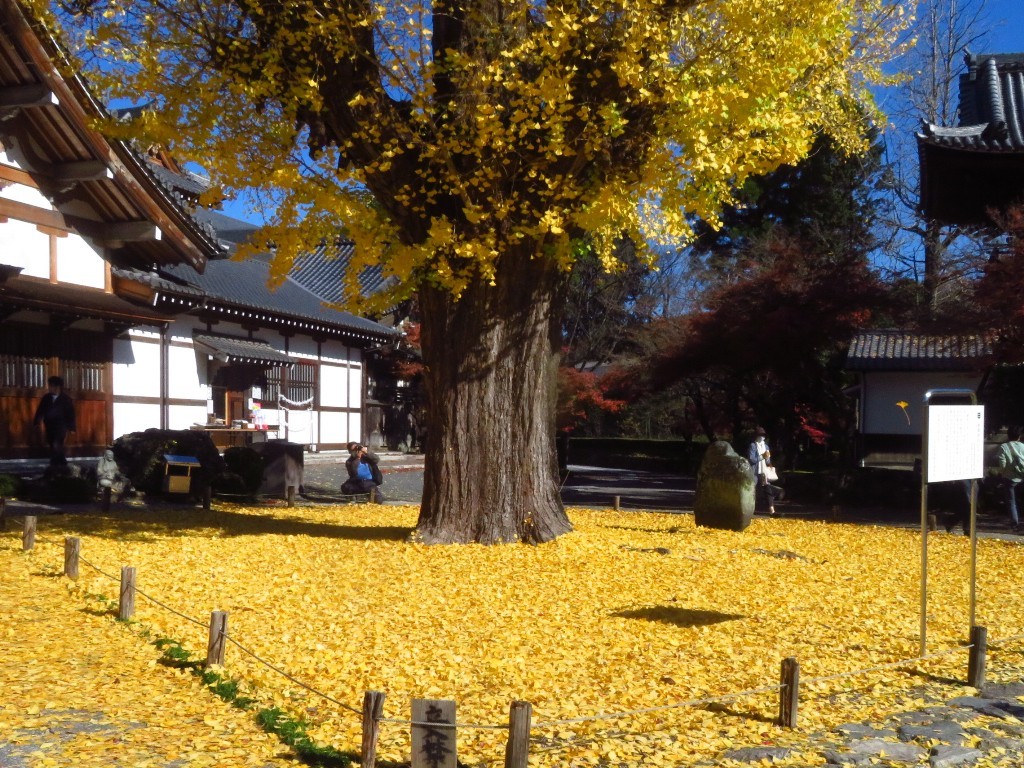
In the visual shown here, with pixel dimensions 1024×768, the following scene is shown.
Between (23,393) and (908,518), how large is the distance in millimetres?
14726

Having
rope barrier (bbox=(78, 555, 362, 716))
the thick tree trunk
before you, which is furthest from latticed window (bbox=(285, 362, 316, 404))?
rope barrier (bbox=(78, 555, 362, 716))

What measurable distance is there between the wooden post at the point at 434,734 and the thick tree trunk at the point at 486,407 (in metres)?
6.15

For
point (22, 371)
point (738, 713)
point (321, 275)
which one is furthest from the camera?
point (321, 275)

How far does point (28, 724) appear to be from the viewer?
491 centimetres

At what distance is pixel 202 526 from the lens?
12023 mm

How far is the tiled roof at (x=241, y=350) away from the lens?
19922 mm

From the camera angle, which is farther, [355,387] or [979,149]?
[355,387]

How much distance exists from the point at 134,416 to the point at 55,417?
12.2 feet

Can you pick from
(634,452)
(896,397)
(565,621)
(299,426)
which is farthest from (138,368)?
(634,452)

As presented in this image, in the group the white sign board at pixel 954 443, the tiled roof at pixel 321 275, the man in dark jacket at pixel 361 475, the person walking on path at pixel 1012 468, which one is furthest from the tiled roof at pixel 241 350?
the white sign board at pixel 954 443

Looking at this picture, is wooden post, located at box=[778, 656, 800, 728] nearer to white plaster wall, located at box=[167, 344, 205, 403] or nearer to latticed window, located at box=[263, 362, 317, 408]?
white plaster wall, located at box=[167, 344, 205, 403]

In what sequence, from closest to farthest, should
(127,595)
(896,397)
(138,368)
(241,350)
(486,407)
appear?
(127,595) < (486,407) < (138,368) < (241,350) < (896,397)

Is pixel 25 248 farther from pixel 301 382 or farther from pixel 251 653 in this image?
pixel 251 653

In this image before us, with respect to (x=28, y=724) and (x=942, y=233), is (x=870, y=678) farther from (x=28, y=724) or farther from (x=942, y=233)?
(x=942, y=233)
